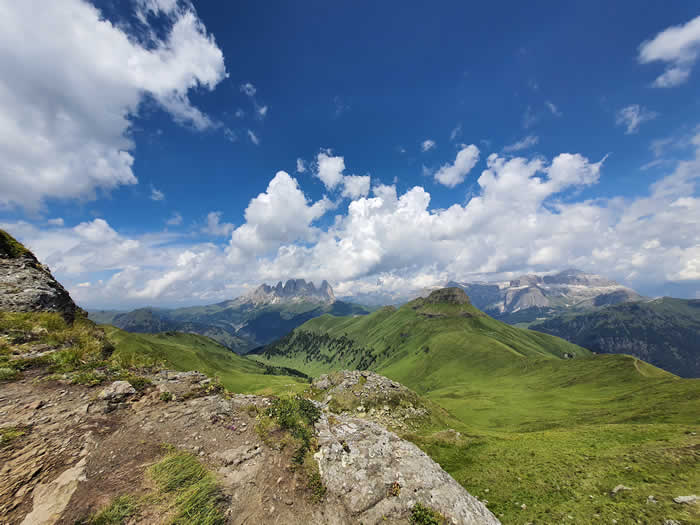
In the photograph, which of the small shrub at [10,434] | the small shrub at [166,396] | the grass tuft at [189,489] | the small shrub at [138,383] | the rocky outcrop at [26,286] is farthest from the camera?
the rocky outcrop at [26,286]

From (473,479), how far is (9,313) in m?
39.9

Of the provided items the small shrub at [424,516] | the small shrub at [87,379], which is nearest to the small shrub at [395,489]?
the small shrub at [424,516]

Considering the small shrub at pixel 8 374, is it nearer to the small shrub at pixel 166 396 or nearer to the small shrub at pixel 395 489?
the small shrub at pixel 166 396

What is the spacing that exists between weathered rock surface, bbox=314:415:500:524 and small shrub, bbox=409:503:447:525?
0.94 ft

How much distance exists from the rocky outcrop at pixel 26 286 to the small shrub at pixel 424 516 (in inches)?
1135

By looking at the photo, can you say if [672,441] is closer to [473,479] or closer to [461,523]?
[473,479]

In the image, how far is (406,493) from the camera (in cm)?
1273

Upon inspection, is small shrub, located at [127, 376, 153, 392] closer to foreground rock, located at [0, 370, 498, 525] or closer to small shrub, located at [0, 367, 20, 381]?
foreground rock, located at [0, 370, 498, 525]

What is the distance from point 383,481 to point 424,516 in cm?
224

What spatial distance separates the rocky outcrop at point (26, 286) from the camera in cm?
1972

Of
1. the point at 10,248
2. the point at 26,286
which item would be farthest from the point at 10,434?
the point at 10,248

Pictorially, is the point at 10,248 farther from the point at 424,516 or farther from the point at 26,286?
the point at 424,516

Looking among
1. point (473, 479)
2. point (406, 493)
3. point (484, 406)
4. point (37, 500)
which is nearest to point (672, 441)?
point (473, 479)

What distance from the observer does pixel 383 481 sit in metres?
13.1
